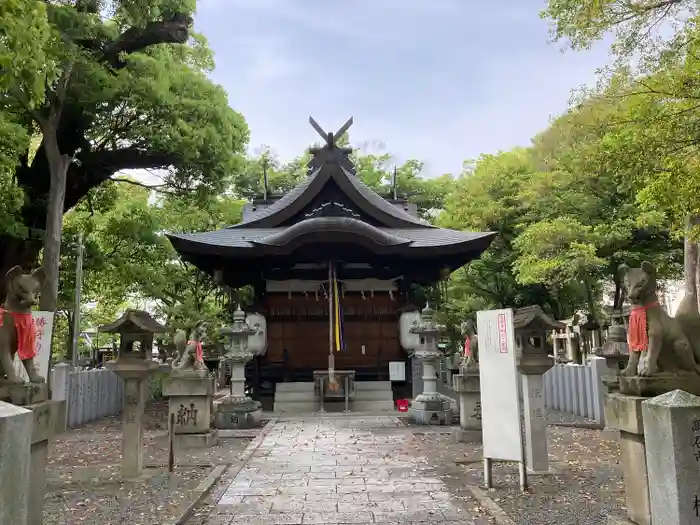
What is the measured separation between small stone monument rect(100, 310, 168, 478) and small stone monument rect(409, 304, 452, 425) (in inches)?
267

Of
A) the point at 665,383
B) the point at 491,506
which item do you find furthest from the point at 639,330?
the point at 491,506

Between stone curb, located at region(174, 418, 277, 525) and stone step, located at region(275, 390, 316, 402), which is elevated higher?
stone step, located at region(275, 390, 316, 402)

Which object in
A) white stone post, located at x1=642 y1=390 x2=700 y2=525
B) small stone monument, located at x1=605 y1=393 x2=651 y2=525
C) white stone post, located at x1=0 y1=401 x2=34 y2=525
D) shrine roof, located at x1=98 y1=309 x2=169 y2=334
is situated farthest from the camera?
shrine roof, located at x1=98 y1=309 x2=169 y2=334

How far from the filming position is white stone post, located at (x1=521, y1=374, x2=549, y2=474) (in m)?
7.77

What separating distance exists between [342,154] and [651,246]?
36.0 feet

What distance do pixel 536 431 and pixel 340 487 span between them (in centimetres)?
279

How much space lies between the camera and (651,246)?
62.3 feet

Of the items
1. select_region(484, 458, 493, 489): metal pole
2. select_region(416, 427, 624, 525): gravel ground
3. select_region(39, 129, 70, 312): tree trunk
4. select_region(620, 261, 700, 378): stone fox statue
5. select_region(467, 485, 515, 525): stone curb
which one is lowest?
select_region(416, 427, 624, 525): gravel ground

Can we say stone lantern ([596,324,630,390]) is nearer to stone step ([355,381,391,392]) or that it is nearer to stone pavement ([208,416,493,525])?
stone pavement ([208,416,493,525])

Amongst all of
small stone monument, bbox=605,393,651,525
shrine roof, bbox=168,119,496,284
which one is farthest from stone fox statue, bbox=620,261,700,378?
shrine roof, bbox=168,119,496,284

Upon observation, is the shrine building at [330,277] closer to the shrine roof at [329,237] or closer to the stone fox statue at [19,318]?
the shrine roof at [329,237]

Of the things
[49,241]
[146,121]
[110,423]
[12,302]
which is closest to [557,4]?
[12,302]

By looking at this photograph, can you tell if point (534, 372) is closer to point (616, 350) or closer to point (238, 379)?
point (616, 350)

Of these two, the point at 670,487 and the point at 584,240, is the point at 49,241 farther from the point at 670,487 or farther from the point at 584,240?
the point at 584,240
